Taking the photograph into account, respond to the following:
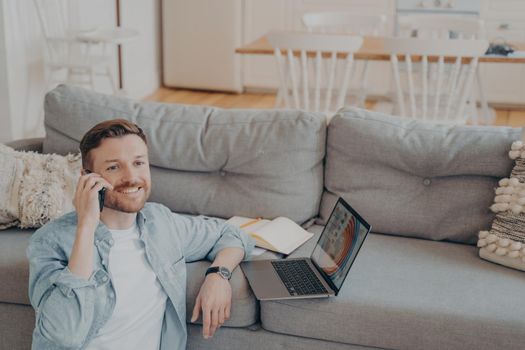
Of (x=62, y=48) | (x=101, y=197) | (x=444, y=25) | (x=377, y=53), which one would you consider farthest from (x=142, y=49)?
(x=101, y=197)

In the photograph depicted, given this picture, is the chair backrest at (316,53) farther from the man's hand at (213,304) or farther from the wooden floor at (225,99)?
the wooden floor at (225,99)

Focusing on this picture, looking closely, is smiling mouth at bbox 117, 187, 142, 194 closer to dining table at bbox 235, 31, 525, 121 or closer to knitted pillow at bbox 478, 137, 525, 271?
knitted pillow at bbox 478, 137, 525, 271

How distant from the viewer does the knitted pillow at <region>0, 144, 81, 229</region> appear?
236 centimetres

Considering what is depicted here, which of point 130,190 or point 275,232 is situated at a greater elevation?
point 130,190

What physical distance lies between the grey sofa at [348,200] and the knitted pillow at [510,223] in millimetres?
40

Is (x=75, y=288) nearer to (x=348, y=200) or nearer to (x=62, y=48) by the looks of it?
(x=348, y=200)

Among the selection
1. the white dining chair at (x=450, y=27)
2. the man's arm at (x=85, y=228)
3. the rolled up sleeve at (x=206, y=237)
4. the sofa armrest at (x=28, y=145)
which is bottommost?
the rolled up sleeve at (x=206, y=237)

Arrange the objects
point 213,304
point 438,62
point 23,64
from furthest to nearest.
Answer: point 23,64
point 438,62
point 213,304

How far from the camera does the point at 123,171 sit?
186cm

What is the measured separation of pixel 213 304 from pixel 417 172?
34.7 inches

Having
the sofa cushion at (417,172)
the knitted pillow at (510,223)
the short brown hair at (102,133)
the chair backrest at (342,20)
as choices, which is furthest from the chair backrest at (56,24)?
the knitted pillow at (510,223)

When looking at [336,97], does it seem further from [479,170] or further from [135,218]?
[135,218]

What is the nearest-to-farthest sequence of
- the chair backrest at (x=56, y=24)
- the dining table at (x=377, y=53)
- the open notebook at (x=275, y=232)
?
1. the open notebook at (x=275, y=232)
2. the dining table at (x=377, y=53)
3. the chair backrest at (x=56, y=24)

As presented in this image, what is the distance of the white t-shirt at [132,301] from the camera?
6.05 ft
